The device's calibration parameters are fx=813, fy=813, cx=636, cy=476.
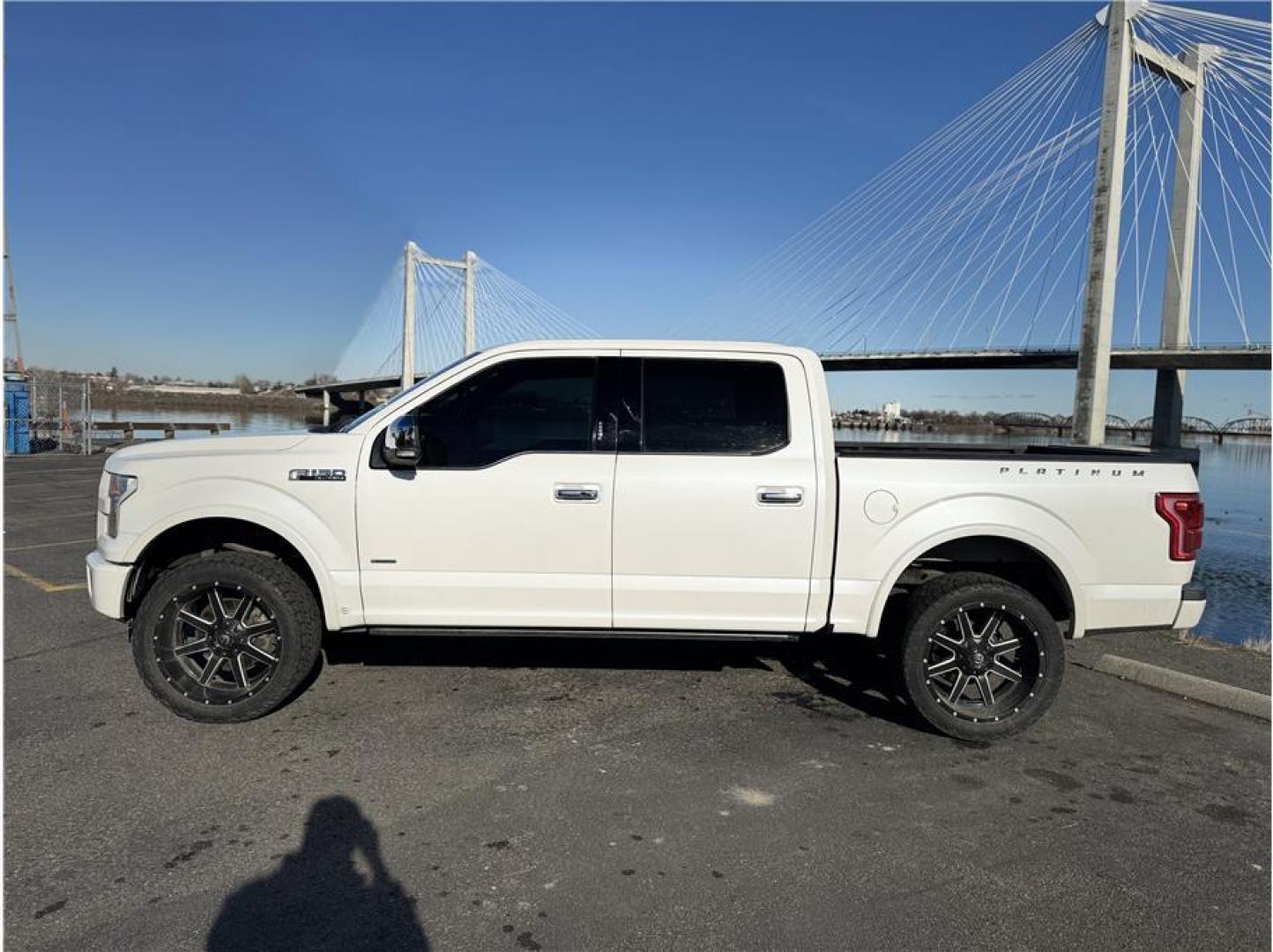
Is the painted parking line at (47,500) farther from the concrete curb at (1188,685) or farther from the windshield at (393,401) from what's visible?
the concrete curb at (1188,685)

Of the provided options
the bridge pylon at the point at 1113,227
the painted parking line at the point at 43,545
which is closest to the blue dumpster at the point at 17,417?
the painted parking line at the point at 43,545

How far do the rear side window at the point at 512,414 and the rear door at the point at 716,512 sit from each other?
0.83 ft

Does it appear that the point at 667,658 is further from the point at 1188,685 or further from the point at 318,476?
the point at 1188,685

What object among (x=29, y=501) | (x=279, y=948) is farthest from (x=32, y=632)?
(x=29, y=501)

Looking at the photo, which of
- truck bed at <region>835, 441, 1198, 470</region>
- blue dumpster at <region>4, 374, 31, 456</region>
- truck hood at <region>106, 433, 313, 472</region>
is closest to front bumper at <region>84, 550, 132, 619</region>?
truck hood at <region>106, 433, 313, 472</region>

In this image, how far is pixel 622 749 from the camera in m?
3.96

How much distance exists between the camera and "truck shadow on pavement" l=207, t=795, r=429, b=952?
8.30ft

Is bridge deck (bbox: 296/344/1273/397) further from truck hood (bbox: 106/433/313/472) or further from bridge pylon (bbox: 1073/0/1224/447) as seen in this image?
truck hood (bbox: 106/433/313/472)

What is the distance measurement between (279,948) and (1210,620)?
15210 millimetres

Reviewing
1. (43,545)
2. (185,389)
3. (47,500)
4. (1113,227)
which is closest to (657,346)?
(43,545)

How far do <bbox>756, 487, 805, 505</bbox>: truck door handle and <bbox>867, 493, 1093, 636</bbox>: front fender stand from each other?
1.57ft

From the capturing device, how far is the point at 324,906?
2.70 metres

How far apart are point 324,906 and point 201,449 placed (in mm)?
2547

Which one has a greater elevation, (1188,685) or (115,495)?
(115,495)
